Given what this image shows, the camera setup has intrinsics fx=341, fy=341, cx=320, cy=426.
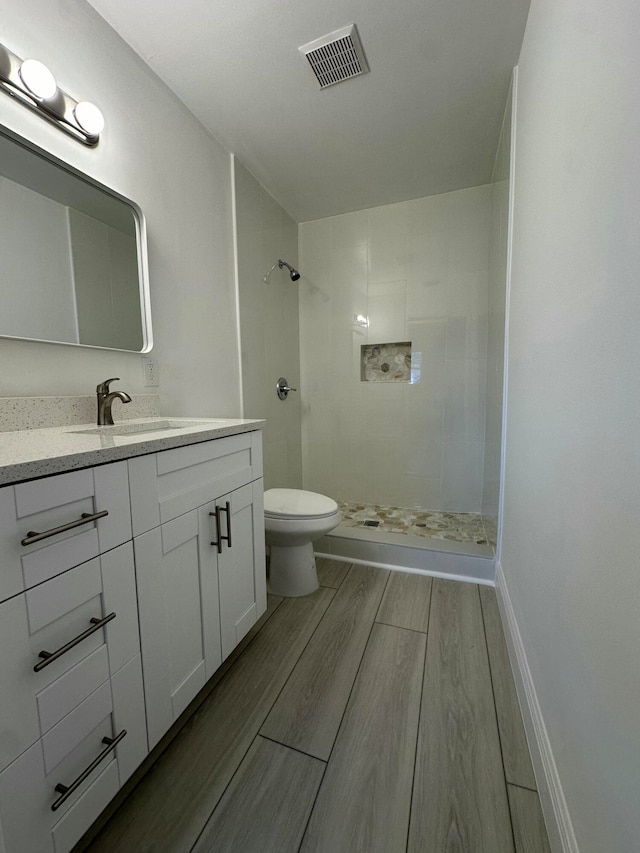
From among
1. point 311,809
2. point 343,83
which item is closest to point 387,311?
point 343,83

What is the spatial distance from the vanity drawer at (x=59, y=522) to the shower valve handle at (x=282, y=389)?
5.67ft


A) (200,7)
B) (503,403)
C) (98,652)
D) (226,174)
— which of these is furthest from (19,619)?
(226,174)

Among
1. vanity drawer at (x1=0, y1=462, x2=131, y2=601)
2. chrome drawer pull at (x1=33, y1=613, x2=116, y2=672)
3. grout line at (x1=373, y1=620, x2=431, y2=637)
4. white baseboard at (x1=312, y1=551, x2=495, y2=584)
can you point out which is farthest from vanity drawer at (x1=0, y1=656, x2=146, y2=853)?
white baseboard at (x1=312, y1=551, x2=495, y2=584)

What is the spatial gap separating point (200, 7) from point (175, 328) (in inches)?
43.1

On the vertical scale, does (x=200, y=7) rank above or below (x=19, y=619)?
above

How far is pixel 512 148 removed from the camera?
144cm

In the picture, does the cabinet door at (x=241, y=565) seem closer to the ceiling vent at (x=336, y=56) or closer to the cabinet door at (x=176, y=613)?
Answer: the cabinet door at (x=176, y=613)

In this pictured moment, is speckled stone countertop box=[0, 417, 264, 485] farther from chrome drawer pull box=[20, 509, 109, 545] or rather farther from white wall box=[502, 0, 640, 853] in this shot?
white wall box=[502, 0, 640, 853]

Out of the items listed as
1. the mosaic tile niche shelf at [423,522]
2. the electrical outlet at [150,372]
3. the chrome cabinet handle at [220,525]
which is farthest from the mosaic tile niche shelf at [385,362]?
the chrome cabinet handle at [220,525]

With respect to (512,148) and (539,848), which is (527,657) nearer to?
(539,848)

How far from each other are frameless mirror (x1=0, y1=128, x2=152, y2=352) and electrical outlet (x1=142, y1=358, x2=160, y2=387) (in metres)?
0.05

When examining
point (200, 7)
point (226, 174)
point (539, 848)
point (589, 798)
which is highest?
point (200, 7)

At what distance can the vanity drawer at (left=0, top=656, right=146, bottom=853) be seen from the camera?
555 millimetres

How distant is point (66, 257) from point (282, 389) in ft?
4.82
